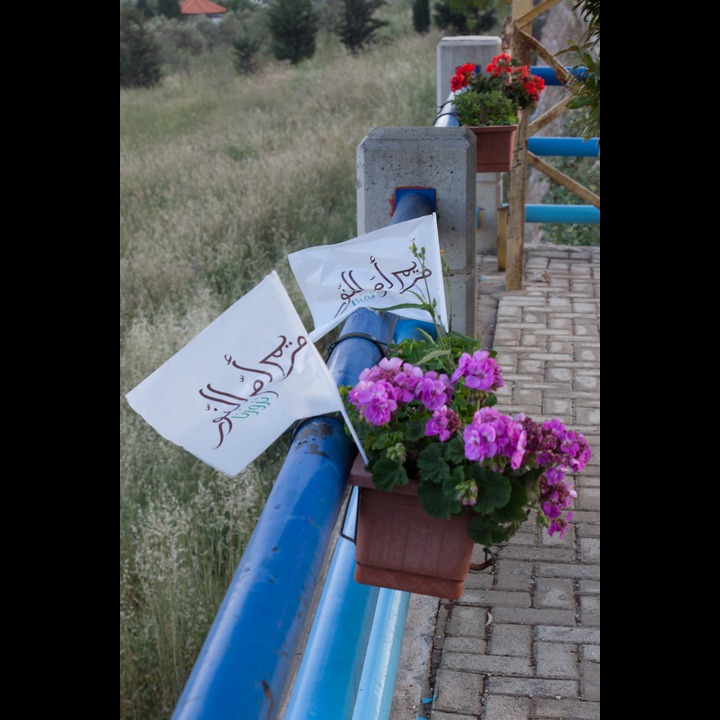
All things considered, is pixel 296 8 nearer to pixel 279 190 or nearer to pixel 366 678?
pixel 279 190

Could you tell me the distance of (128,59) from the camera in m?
21.7

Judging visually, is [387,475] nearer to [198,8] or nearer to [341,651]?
[341,651]

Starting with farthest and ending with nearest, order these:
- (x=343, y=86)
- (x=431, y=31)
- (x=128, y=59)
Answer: (x=431, y=31) → (x=128, y=59) → (x=343, y=86)

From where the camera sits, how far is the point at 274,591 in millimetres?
1355

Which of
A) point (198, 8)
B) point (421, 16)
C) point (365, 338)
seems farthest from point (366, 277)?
point (198, 8)

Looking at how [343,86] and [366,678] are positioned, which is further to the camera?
[343,86]

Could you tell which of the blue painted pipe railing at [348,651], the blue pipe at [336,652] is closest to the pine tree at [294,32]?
the blue painted pipe railing at [348,651]

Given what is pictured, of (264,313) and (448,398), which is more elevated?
(264,313)

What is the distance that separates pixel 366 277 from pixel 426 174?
129 centimetres

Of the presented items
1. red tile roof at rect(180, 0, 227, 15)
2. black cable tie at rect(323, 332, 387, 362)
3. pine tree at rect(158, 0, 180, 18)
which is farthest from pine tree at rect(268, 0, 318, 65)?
black cable tie at rect(323, 332, 387, 362)

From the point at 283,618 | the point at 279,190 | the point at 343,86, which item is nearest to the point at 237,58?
the point at 343,86

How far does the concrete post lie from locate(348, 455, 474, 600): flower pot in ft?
16.8

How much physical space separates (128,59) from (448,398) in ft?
71.2
